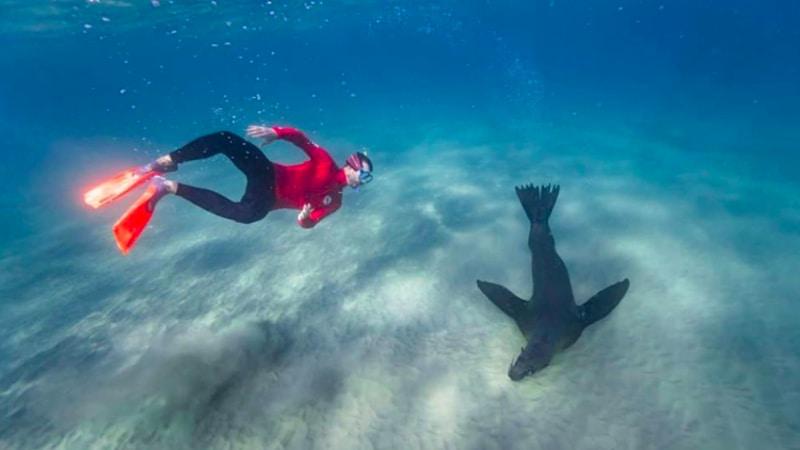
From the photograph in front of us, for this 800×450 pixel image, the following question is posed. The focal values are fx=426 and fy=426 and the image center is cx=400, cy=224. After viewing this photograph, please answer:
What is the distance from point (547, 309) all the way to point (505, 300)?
73 centimetres

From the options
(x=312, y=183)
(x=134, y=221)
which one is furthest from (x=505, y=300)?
(x=134, y=221)

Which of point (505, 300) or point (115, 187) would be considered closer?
point (115, 187)

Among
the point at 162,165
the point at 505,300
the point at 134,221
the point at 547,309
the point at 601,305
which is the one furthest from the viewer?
the point at 505,300

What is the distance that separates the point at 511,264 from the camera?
9.31 metres

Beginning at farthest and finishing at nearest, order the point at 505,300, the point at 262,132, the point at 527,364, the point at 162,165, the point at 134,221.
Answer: the point at 505,300 < the point at 262,132 < the point at 162,165 < the point at 527,364 < the point at 134,221

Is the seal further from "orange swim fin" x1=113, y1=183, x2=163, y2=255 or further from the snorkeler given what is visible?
"orange swim fin" x1=113, y1=183, x2=163, y2=255

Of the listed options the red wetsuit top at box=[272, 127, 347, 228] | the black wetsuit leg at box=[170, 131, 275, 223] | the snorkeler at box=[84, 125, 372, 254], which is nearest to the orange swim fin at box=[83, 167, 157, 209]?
the snorkeler at box=[84, 125, 372, 254]

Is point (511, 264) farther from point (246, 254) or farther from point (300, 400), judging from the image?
point (246, 254)

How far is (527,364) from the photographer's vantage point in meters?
5.95

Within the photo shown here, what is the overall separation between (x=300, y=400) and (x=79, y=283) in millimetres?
8883

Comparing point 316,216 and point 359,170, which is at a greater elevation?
point 359,170

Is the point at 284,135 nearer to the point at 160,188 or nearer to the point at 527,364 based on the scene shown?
the point at 160,188

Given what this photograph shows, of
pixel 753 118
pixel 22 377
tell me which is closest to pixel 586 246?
pixel 22 377

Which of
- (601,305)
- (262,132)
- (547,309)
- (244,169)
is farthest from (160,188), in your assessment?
(601,305)
